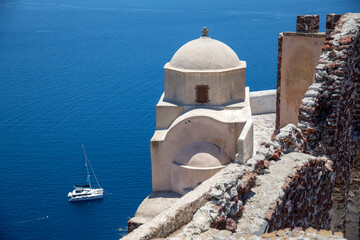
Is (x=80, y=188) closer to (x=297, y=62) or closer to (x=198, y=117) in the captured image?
(x=198, y=117)

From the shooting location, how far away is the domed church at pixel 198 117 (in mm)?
12258

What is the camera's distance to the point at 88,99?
33438 mm

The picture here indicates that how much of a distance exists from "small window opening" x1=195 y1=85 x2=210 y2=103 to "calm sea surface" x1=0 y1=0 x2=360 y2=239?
867cm

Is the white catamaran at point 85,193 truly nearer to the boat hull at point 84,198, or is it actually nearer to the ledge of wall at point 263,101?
the boat hull at point 84,198

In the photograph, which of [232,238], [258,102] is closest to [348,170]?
[232,238]

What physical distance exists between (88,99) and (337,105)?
28.9m

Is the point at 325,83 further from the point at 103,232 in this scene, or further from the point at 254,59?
the point at 254,59

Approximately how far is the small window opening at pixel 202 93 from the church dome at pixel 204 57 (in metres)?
0.51

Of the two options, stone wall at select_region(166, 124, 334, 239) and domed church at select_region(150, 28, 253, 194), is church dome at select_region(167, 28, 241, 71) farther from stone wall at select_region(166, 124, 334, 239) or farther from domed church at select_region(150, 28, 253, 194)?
stone wall at select_region(166, 124, 334, 239)

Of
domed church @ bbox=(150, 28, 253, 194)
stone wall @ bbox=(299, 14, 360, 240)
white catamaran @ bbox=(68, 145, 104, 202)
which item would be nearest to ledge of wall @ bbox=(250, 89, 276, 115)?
domed church @ bbox=(150, 28, 253, 194)

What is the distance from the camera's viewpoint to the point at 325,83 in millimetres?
6086

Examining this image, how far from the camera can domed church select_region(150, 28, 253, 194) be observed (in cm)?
1226

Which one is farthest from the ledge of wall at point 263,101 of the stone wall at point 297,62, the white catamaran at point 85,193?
the white catamaran at point 85,193

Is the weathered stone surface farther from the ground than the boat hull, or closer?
farther from the ground
